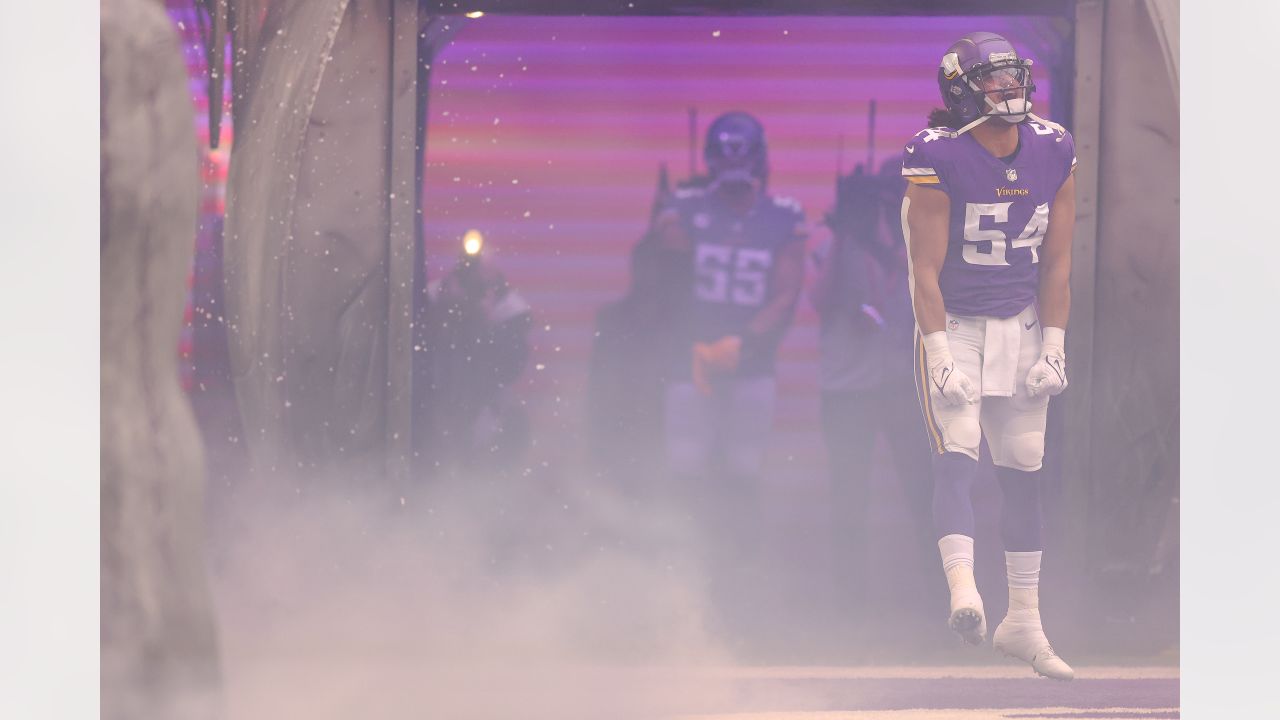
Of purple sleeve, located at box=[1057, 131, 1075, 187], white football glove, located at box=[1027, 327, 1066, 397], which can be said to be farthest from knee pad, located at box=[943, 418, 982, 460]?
purple sleeve, located at box=[1057, 131, 1075, 187]

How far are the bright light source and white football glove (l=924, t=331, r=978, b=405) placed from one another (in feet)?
4.59

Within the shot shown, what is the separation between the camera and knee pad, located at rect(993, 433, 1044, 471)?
15.0 ft

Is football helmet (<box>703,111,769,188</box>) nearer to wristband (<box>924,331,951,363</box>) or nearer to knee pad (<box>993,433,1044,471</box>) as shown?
wristband (<box>924,331,951,363</box>)

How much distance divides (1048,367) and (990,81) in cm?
87

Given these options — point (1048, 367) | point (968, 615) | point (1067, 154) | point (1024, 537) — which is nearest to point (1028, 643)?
point (968, 615)

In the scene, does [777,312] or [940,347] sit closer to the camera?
[940,347]

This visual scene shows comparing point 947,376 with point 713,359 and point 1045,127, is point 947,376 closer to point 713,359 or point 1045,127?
point 713,359

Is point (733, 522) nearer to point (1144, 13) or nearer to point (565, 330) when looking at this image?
point (565, 330)

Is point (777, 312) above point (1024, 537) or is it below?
above

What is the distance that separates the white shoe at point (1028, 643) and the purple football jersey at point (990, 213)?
94cm

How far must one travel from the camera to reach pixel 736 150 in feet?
15.1

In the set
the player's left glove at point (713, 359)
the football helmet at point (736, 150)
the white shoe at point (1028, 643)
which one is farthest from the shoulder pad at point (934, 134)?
the white shoe at point (1028, 643)

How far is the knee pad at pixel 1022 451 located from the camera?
4586mm

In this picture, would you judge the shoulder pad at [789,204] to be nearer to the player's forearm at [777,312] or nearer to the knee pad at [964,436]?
the player's forearm at [777,312]
